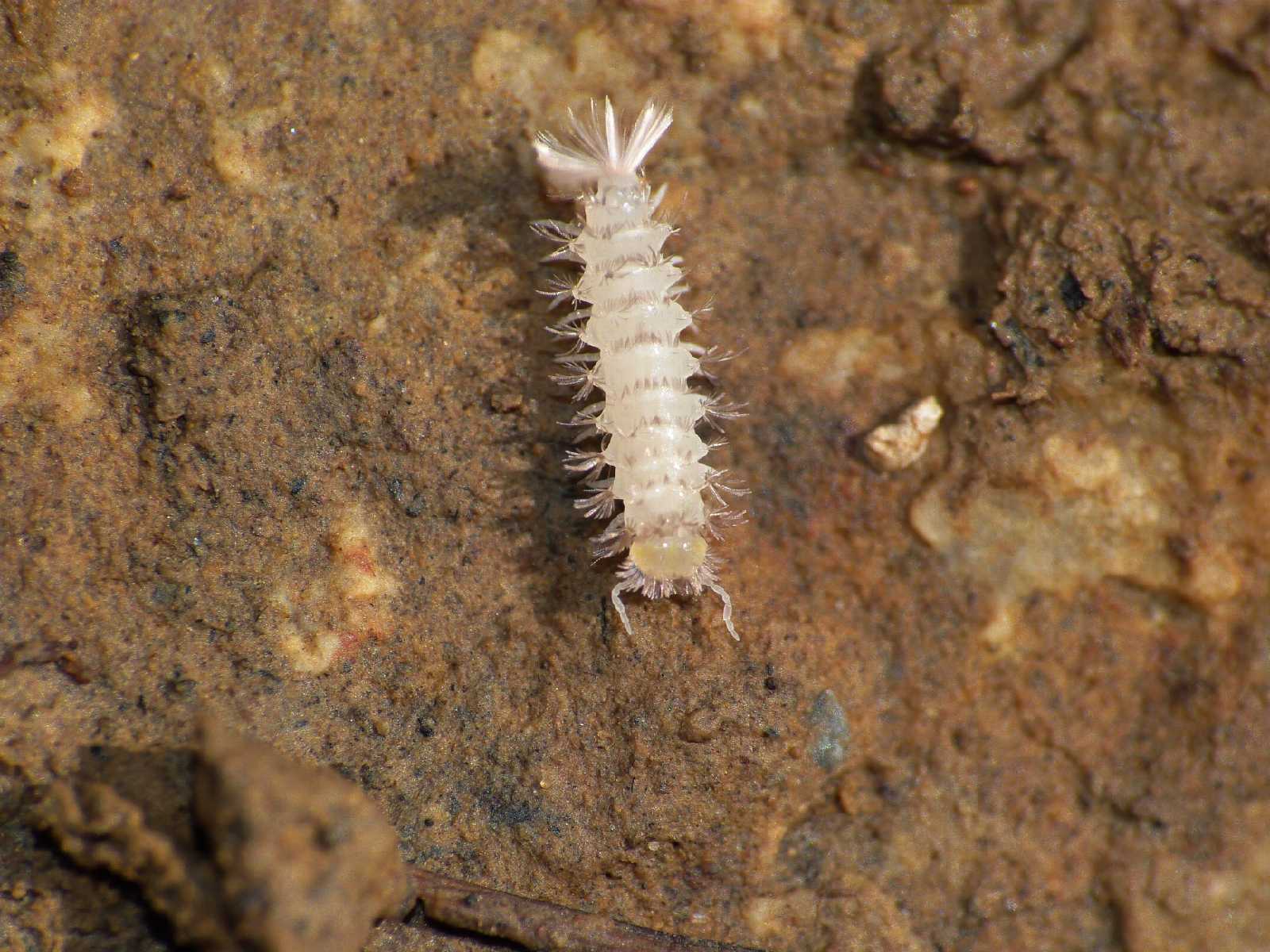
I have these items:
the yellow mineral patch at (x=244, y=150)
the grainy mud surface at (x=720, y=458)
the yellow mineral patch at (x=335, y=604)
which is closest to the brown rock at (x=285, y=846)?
the grainy mud surface at (x=720, y=458)

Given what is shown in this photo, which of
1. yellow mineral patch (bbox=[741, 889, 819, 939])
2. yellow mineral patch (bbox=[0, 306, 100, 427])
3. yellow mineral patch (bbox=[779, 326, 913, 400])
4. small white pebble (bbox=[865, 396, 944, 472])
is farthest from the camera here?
yellow mineral patch (bbox=[779, 326, 913, 400])

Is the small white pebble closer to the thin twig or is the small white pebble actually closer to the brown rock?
the thin twig

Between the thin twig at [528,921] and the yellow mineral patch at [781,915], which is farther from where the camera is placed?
the yellow mineral patch at [781,915]

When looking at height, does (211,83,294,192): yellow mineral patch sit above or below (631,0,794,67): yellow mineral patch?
below

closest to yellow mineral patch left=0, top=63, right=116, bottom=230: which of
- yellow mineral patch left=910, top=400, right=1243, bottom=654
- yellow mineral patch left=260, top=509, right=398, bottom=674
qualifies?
yellow mineral patch left=260, top=509, right=398, bottom=674

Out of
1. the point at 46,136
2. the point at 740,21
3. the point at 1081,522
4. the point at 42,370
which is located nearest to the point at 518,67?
the point at 740,21

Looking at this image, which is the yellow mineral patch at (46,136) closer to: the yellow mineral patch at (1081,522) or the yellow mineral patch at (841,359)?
the yellow mineral patch at (841,359)

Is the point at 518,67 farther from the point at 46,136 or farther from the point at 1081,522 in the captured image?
the point at 1081,522
